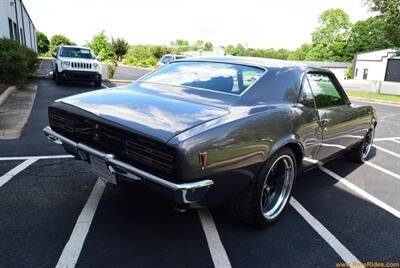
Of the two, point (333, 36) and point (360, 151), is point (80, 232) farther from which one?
point (333, 36)

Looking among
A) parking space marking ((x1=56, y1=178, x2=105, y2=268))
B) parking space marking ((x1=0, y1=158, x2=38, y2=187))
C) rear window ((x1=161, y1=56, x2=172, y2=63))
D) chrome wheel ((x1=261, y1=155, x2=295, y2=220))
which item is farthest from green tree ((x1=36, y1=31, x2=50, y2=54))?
chrome wheel ((x1=261, y1=155, x2=295, y2=220))

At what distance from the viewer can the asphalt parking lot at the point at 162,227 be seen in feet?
8.50

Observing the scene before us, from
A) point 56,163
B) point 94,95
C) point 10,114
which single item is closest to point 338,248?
point 94,95

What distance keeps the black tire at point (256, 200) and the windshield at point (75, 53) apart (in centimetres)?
1235

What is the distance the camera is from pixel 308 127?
11.0 feet

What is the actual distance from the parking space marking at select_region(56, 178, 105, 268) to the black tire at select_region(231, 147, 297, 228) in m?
1.30

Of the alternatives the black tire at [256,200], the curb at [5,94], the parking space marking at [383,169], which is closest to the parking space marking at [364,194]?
the parking space marking at [383,169]

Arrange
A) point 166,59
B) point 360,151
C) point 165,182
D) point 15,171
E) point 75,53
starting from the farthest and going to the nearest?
point 166,59 → point 75,53 → point 360,151 → point 15,171 → point 165,182

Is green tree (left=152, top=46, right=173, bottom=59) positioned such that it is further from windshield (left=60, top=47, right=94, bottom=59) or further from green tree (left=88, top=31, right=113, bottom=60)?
windshield (left=60, top=47, right=94, bottom=59)

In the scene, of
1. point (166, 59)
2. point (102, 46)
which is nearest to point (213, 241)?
point (166, 59)

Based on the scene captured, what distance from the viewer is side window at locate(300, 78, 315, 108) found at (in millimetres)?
3465

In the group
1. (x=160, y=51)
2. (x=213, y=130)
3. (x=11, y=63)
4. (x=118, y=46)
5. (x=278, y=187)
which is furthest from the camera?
(x=160, y=51)

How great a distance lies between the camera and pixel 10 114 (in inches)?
289

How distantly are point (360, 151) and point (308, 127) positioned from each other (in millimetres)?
2433
